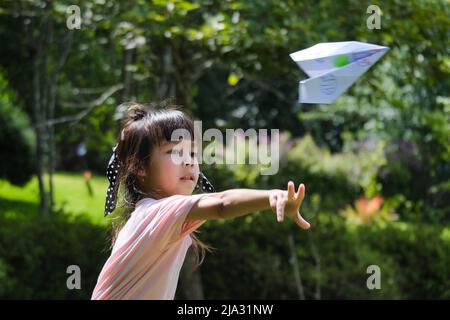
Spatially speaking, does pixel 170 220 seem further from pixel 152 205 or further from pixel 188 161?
pixel 188 161

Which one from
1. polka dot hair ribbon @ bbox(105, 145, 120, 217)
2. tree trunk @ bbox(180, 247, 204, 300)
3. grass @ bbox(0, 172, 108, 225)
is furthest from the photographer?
grass @ bbox(0, 172, 108, 225)

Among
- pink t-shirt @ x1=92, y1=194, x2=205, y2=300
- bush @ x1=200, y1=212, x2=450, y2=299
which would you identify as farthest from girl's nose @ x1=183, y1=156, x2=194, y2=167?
bush @ x1=200, y1=212, x2=450, y2=299

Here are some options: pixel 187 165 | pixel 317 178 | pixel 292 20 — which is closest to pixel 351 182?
pixel 317 178

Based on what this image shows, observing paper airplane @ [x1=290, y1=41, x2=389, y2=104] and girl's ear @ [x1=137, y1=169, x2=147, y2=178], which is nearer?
paper airplane @ [x1=290, y1=41, x2=389, y2=104]

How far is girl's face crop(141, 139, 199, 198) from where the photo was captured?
7.17 ft

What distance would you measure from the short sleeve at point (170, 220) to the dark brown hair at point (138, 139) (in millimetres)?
202

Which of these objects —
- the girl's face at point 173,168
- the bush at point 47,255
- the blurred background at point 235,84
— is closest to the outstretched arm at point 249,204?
the girl's face at point 173,168

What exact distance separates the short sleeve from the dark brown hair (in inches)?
7.9

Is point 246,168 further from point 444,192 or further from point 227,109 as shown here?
point 227,109

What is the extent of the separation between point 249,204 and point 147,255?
461 mm

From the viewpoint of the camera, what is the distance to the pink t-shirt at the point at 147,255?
2.02 meters
